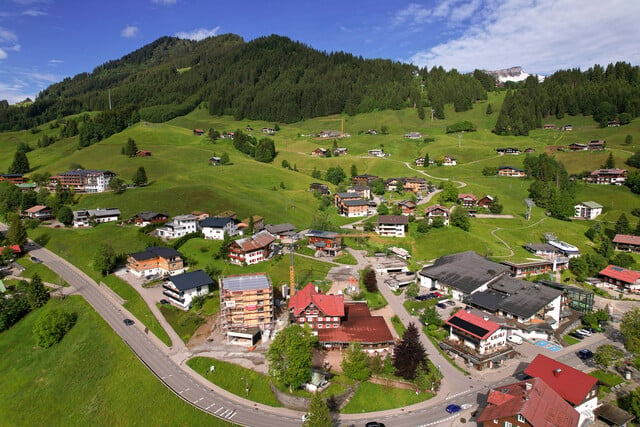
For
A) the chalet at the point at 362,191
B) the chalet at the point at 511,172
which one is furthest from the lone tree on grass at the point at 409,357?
the chalet at the point at 511,172

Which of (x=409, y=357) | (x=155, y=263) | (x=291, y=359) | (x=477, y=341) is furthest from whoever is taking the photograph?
(x=155, y=263)

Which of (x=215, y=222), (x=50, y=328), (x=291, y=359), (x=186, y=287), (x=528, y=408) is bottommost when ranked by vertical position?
(x=50, y=328)

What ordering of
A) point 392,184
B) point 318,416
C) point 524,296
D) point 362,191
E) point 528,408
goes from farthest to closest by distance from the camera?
1. point 392,184
2. point 362,191
3. point 524,296
4. point 318,416
5. point 528,408

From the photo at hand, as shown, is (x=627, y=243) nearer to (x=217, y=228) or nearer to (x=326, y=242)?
(x=326, y=242)

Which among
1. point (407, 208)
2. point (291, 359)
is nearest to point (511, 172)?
point (407, 208)

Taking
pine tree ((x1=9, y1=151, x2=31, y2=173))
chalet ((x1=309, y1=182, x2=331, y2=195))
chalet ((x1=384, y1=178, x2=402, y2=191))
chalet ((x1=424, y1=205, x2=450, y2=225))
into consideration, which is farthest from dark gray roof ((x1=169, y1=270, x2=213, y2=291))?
pine tree ((x1=9, y1=151, x2=31, y2=173))

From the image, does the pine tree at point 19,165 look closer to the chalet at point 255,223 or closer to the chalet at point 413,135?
the chalet at point 255,223

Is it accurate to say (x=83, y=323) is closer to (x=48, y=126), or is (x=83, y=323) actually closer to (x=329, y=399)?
(x=329, y=399)
